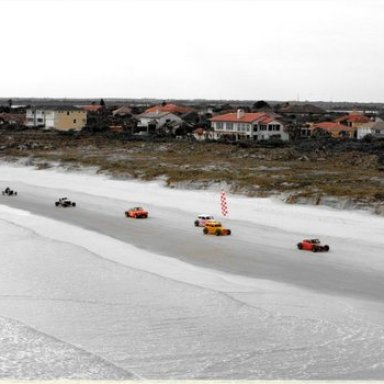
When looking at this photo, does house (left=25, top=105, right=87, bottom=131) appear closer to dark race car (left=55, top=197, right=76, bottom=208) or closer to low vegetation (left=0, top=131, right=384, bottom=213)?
low vegetation (left=0, top=131, right=384, bottom=213)

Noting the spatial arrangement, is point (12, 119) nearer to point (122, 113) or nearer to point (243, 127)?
point (122, 113)

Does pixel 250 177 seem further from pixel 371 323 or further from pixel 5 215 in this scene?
pixel 371 323

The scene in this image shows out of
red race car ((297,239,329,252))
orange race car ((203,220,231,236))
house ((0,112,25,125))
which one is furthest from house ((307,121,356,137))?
→ red race car ((297,239,329,252))

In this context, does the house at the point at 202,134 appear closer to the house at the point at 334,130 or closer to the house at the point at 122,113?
the house at the point at 334,130

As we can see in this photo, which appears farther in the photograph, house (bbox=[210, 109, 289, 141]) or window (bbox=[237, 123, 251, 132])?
window (bbox=[237, 123, 251, 132])

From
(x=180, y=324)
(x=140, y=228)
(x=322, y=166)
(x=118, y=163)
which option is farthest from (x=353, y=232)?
(x=118, y=163)

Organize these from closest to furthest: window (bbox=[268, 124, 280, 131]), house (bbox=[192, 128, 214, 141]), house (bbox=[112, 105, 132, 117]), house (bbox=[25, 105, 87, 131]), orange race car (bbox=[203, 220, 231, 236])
A: orange race car (bbox=[203, 220, 231, 236])
window (bbox=[268, 124, 280, 131])
house (bbox=[192, 128, 214, 141])
house (bbox=[25, 105, 87, 131])
house (bbox=[112, 105, 132, 117])
